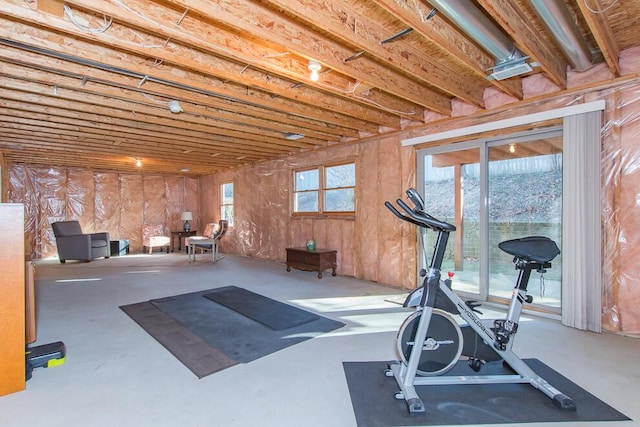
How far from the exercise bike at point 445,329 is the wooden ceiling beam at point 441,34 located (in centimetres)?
115

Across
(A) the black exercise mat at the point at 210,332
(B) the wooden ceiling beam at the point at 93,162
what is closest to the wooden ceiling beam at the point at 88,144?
(B) the wooden ceiling beam at the point at 93,162

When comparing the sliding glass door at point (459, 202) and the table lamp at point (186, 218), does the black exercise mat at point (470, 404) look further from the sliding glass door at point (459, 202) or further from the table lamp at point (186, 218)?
the table lamp at point (186, 218)

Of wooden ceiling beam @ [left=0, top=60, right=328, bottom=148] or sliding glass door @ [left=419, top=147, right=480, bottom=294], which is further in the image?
sliding glass door @ [left=419, top=147, right=480, bottom=294]

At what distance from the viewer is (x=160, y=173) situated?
10.1 m

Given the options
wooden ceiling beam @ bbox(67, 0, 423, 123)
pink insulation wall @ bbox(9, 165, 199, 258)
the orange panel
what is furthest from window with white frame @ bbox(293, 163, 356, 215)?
pink insulation wall @ bbox(9, 165, 199, 258)

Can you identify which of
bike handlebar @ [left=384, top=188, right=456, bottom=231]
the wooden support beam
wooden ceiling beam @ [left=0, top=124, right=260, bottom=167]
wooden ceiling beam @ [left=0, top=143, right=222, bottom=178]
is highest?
the wooden support beam

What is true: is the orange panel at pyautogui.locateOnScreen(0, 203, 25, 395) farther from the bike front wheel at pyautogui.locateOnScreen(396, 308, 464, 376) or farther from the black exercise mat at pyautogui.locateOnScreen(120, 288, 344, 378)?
the bike front wheel at pyautogui.locateOnScreen(396, 308, 464, 376)

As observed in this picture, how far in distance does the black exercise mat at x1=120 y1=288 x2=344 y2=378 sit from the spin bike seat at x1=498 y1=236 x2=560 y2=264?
1881mm

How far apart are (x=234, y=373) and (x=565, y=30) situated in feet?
11.5

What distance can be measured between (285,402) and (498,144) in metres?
3.79

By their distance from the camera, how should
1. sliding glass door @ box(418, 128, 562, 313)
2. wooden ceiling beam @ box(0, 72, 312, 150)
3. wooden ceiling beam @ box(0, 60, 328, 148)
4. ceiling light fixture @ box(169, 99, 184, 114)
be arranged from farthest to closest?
1. ceiling light fixture @ box(169, 99, 184, 114)
2. sliding glass door @ box(418, 128, 562, 313)
3. wooden ceiling beam @ box(0, 72, 312, 150)
4. wooden ceiling beam @ box(0, 60, 328, 148)

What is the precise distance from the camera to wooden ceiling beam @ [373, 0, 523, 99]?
6.87ft

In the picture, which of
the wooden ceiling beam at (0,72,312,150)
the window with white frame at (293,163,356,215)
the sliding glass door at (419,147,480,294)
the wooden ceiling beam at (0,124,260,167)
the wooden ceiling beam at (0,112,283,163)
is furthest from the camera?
the window with white frame at (293,163,356,215)

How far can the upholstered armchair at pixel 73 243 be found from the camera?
24.6ft
